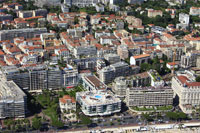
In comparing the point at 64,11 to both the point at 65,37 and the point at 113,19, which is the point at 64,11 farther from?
the point at 65,37

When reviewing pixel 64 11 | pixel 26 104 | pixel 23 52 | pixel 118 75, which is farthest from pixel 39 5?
pixel 26 104

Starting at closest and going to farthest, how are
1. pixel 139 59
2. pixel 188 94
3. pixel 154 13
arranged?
1. pixel 188 94
2. pixel 139 59
3. pixel 154 13

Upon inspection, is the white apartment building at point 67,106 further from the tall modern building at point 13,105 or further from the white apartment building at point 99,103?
the tall modern building at point 13,105

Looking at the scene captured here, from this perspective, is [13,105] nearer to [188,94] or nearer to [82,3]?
[188,94]

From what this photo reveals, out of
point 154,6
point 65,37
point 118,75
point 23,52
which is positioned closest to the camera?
point 118,75

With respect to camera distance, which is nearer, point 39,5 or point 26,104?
point 26,104

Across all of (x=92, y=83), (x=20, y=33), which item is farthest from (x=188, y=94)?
(x=20, y=33)

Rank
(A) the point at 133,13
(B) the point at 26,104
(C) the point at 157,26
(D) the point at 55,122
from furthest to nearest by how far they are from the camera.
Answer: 1. (A) the point at 133,13
2. (C) the point at 157,26
3. (B) the point at 26,104
4. (D) the point at 55,122
